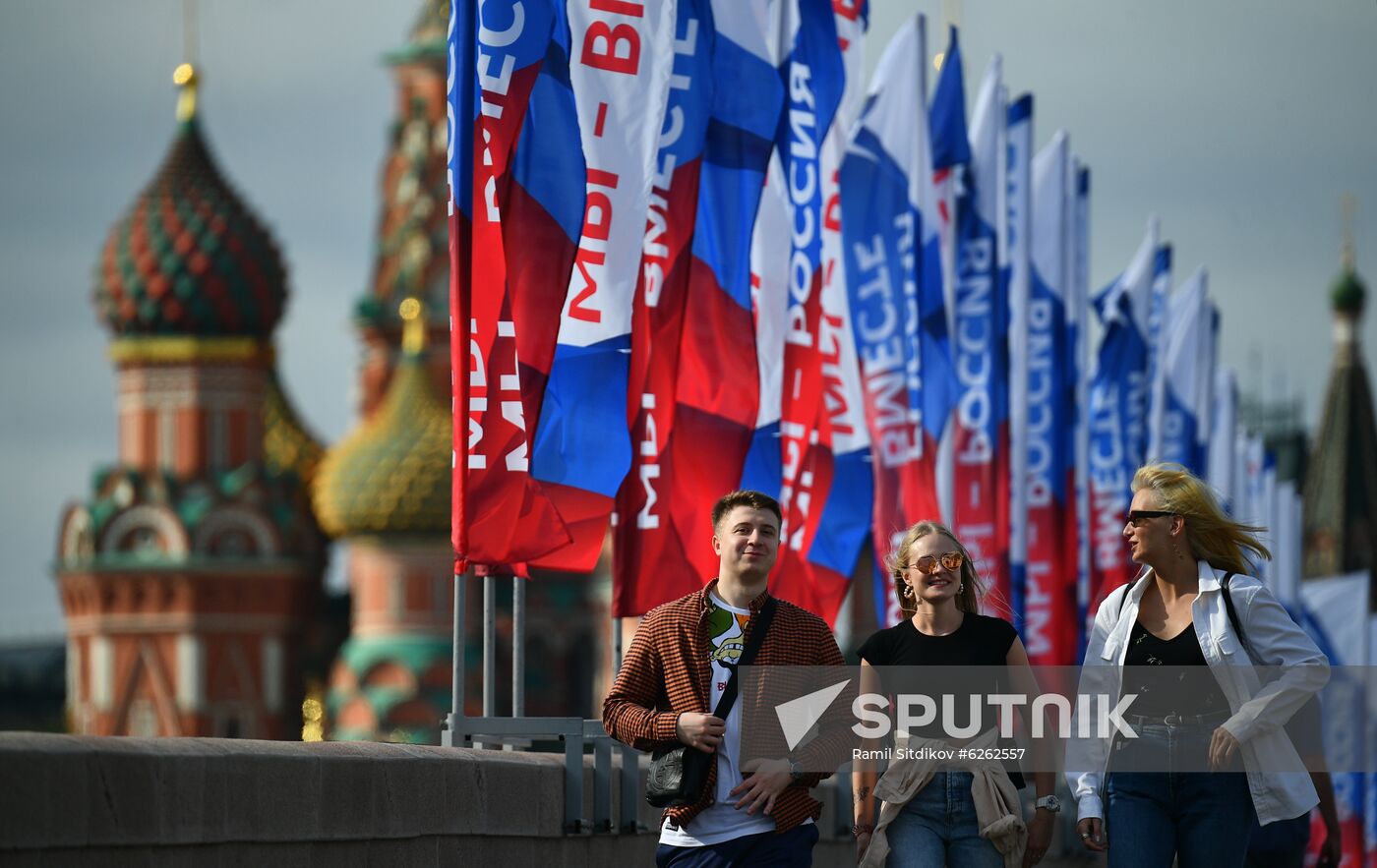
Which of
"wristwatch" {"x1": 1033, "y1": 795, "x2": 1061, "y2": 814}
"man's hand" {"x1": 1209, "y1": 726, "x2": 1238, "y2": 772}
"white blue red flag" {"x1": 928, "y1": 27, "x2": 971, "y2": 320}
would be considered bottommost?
"wristwatch" {"x1": 1033, "y1": 795, "x2": 1061, "y2": 814}

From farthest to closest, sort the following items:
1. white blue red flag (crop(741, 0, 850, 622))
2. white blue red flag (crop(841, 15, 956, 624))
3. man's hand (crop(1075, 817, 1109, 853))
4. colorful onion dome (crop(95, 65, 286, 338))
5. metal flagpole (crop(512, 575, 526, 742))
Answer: colorful onion dome (crop(95, 65, 286, 338))
white blue red flag (crop(841, 15, 956, 624))
white blue red flag (crop(741, 0, 850, 622))
metal flagpole (crop(512, 575, 526, 742))
man's hand (crop(1075, 817, 1109, 853))

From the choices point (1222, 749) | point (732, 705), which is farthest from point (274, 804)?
point (1222, 749)

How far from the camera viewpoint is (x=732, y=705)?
8023 millimetres

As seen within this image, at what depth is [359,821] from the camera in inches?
338

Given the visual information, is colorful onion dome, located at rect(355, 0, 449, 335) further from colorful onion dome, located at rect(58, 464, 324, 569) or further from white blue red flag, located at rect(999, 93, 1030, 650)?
white blue red flag, located at rect(999, 93, 1030, 650)

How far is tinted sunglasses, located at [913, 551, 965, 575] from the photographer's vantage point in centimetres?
809

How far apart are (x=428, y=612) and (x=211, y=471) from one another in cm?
824

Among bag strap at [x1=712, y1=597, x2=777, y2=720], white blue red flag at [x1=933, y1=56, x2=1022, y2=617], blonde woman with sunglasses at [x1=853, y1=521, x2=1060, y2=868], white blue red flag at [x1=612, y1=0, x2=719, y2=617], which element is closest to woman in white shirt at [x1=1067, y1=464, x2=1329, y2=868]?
blonde woman with sunglasses at [x1=853, y1=521, x2=1060, y2=868]

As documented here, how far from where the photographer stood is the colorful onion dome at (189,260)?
85438mm

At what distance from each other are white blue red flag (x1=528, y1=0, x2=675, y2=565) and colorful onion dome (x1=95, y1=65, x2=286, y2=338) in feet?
240

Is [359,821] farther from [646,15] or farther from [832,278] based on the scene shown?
[832,278]

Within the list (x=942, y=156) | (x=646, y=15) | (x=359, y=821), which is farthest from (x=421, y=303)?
(x=359, y=821)

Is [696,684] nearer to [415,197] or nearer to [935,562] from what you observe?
[935,562]

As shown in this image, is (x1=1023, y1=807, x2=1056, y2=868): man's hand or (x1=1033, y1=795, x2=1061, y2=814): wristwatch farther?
(x1=1033, y1=795, x2=1061, y2=814): wristwatch
